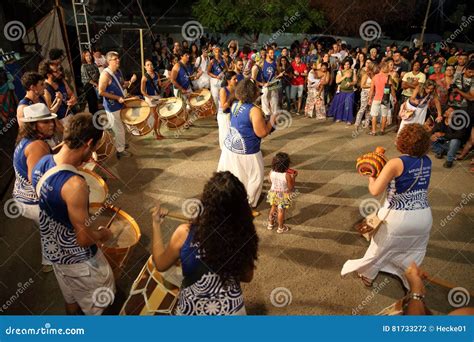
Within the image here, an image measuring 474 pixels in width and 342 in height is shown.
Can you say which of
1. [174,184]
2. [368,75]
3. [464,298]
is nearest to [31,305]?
[174,184]

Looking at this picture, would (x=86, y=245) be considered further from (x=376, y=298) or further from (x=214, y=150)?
(x=214, y=150)

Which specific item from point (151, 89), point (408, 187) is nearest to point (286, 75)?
point (151, 89)

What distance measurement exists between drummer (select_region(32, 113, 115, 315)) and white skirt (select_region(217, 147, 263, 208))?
96.8 inches

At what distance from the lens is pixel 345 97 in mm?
9469

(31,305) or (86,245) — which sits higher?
(86,245)

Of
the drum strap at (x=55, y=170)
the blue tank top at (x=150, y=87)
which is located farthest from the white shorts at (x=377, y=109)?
the drum strap at (x=55, y=170)

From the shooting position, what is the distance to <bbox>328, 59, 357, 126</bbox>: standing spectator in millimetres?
9195

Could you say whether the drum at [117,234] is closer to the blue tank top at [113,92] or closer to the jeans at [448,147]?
the blue tank top at [113,92]

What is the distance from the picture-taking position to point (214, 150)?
7.70m

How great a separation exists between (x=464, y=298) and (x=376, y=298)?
3.17ft

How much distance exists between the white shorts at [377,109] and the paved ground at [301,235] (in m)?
0.97

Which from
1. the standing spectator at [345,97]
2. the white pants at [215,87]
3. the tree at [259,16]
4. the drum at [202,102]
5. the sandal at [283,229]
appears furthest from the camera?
the tree at [259,16]

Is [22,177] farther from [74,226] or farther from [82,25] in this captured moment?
[82,25]

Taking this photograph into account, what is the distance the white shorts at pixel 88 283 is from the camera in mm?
2912
